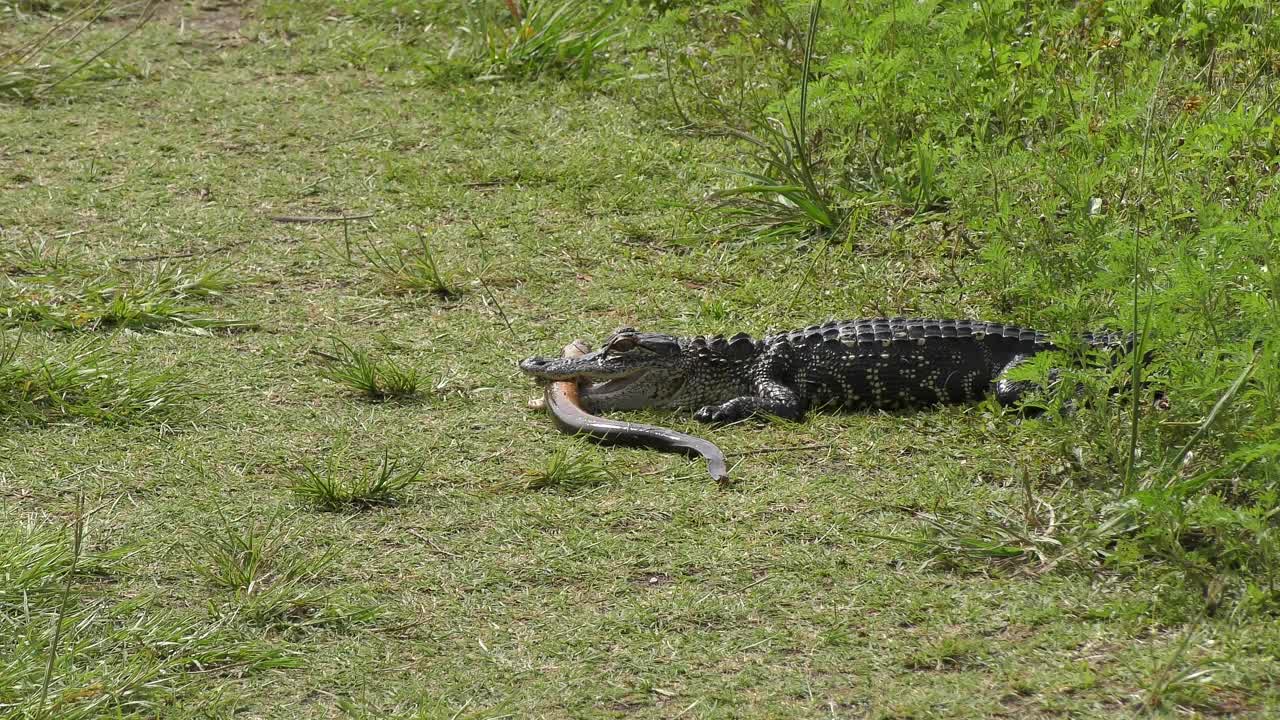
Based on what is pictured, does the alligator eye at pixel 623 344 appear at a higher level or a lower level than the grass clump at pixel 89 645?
higher

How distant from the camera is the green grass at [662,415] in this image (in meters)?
3.50

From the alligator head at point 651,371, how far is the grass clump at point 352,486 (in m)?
0.79

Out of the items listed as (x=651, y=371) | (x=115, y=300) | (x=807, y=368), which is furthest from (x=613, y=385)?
(x=115, y=300)

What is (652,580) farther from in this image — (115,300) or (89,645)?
(115,300)

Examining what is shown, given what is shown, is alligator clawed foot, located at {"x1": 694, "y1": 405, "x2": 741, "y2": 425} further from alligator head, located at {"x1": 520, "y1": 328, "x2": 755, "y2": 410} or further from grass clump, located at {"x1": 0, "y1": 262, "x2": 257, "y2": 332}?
grass clump, located at {"x1": 0, "y1": 262, "x2": 257, "y2": 332}

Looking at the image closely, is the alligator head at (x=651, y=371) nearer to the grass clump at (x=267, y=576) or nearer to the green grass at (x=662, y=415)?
the green grass at (x=662, y=415)

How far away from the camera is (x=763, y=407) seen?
5023 millimetres

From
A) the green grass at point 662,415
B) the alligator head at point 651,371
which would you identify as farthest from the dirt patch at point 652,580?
the alligator head at point 651,371

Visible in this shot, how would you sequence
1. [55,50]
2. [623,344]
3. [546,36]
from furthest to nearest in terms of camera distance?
[55,50]
[546,36]
[623,344]

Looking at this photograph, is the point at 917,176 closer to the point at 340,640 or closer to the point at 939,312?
the point at 939,312

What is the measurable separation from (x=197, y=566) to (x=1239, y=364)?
9.22 ft

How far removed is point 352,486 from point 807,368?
1.68 meters

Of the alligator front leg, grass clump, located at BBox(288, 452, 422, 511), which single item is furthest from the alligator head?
grass clump, located at BBox(288, 452, 422, 511)

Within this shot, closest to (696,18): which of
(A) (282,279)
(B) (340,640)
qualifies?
(A) (282,279)
